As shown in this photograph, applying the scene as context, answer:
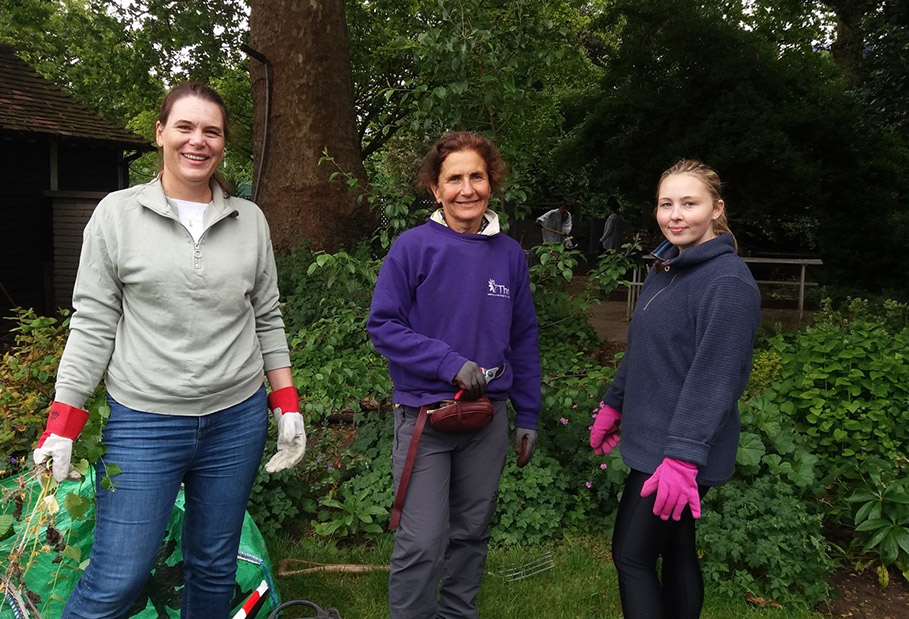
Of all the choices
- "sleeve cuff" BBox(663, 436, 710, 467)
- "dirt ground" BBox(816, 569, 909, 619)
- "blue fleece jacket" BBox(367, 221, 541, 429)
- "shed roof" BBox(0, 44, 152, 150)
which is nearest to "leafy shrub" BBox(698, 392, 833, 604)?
"dirt ground" BBox(816, 569, 909, 619)

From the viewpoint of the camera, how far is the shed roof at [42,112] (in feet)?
37.0

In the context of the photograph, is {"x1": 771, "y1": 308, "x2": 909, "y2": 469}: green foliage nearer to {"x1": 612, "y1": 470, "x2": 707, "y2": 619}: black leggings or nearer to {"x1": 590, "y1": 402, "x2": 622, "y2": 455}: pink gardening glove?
{"x1": 590, "y1": 402, "x2": 622, "y2": 455}: pink gardening glove

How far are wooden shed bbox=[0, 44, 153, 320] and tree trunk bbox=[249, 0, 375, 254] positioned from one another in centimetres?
572

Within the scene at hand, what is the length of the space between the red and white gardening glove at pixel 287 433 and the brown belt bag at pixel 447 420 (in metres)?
0.35

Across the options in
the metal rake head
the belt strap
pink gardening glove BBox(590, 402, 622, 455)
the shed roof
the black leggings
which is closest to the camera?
the black leggings

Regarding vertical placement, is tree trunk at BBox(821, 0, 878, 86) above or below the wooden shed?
above

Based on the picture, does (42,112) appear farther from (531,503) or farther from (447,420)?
(447,420)

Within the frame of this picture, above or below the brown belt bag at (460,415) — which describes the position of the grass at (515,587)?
below

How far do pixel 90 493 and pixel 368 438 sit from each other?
1722 mm

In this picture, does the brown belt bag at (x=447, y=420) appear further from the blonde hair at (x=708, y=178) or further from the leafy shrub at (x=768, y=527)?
the leafy shrub at (x=768, y=527)

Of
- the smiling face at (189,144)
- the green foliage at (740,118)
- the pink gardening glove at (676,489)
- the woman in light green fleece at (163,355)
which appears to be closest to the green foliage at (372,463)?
the woman in light green fleece at (163,355)

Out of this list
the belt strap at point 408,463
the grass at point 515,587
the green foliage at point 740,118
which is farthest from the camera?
the green foliage at point 740,118

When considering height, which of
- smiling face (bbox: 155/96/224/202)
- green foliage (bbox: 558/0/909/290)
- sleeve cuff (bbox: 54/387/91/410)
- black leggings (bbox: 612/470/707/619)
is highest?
green foliage (bbox: 558/0/909/290)

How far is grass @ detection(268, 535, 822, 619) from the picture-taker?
3.00 m
